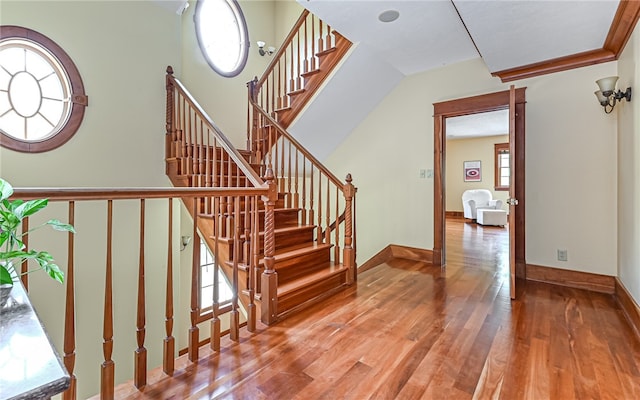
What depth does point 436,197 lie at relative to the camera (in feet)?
12.1

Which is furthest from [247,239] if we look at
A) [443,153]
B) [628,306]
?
[628,306]

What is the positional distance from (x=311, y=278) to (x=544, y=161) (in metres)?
2.67

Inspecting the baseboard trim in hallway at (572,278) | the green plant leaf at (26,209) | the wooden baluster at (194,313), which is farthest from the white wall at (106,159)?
the baseboard trim in hallway at (572,278)

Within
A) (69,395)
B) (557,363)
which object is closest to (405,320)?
(557,363)

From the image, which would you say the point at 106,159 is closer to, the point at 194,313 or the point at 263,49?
the point at 194,313

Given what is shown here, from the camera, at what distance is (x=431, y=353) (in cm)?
175

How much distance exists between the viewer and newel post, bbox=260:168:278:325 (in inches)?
82.6

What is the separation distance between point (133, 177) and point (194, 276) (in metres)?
1.84

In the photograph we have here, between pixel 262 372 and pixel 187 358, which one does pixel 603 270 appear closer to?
pixel 262 372

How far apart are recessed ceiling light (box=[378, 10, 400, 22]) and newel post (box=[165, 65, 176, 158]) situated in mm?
2230

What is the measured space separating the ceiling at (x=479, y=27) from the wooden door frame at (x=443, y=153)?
1.19 ft

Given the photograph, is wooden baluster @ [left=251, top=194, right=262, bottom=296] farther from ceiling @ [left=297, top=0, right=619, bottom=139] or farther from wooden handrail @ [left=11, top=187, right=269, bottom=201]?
ceiling @ [left=297, top=0, right=619, bottom=139]

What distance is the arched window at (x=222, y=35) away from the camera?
4246mm

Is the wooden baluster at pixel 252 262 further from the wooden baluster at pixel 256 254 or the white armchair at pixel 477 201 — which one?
the white armchair at pixel 477 201
